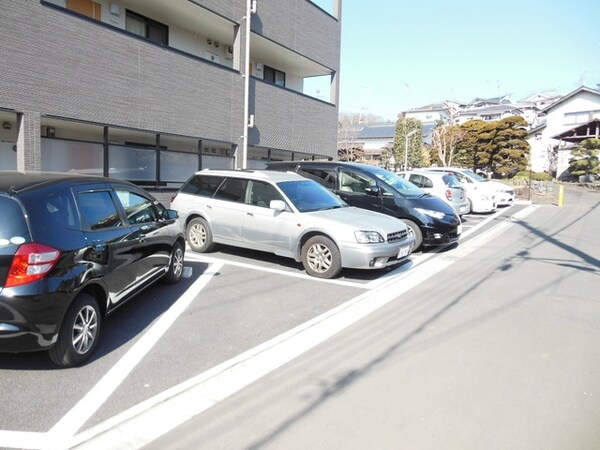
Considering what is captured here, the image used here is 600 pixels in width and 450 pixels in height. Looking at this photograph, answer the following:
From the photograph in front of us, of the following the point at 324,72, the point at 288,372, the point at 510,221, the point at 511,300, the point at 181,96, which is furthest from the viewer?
the point at 324,72

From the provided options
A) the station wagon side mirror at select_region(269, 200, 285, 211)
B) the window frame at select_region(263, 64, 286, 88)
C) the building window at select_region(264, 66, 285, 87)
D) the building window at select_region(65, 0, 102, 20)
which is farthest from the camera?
the building window at select_region(264, 66, 285, 87)

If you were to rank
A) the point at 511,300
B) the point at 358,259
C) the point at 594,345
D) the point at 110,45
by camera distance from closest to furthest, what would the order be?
1. the point at 594,345
2. the point at 511,300
3. the point at 358,259
4. the point at 110,45

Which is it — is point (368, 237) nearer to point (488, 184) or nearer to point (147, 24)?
point (147, 24)

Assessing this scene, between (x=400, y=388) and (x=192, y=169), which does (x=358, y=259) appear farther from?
(x=192, y=169)

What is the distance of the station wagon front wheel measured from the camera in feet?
23.2

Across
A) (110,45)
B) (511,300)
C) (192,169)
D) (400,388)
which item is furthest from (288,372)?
(192,169)

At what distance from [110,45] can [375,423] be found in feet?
33.9

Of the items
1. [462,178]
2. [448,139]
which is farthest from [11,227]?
[448,139]

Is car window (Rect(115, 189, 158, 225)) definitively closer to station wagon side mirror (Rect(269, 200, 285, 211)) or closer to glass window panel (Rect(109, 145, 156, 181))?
station wagon side mirror (Rect(269, 200, 285, 211))

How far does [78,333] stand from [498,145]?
34927mm

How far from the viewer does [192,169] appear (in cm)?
1423

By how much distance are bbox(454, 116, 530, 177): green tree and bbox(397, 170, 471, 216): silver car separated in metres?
21.5

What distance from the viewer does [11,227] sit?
11.6 feet

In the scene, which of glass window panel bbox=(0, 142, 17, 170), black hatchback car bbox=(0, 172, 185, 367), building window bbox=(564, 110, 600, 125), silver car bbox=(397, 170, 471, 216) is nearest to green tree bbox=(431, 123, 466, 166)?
building window bbox=(564, 110, 600, 125)
